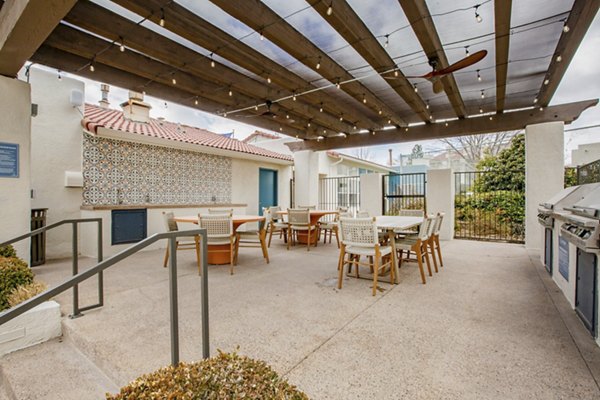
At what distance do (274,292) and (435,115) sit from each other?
602 centimetres

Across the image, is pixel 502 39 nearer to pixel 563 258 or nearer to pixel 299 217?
pixel 563 258

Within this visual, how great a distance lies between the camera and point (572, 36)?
11.5ft

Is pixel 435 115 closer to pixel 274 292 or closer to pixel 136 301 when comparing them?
pixel 274 292

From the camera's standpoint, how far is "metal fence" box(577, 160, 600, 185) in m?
3.63

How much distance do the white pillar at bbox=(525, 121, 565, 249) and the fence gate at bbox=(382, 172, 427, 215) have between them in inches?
104

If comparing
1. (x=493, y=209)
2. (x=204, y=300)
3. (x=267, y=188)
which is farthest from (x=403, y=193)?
(x=204, y=300)

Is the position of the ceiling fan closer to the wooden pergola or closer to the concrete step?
the wooden pergola

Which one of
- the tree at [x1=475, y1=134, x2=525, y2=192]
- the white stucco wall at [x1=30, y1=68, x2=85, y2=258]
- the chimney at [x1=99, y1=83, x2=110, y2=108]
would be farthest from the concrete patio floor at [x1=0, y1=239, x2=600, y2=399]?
the chimney at [x1=99, y1=83, x2=110, y2=108]

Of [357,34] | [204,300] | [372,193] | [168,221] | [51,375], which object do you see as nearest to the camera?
[204,300]

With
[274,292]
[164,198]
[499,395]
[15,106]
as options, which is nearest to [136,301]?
[274,292]

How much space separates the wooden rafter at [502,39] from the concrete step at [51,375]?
465 centimetres

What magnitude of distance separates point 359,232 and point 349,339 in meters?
1.51

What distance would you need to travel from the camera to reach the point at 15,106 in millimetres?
3627

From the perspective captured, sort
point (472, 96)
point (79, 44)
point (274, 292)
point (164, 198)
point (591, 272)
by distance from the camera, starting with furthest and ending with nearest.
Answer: point (164, 198) → point (472, 96) → point (79, 44) → point (274, 292) → point (591, 272)
